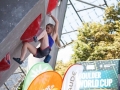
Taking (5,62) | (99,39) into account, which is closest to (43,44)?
(5,62)

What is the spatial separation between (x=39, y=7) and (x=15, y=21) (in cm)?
51

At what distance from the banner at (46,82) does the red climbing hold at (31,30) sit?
97cm

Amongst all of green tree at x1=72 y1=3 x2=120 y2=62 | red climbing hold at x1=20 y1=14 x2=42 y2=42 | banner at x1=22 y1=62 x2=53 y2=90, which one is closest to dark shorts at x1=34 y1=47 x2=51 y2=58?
red climbing hold at x1=20 y1=14 x2=42 y2=42

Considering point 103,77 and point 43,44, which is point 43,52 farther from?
point 103,77

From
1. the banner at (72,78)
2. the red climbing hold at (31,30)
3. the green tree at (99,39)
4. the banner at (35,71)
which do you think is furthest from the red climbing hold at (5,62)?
the green tree at (99,39)

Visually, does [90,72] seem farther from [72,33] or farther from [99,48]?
[72,33]

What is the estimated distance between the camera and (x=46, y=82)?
6.56m

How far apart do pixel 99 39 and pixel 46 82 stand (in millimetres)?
16293

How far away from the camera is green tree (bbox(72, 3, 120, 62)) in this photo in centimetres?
2158

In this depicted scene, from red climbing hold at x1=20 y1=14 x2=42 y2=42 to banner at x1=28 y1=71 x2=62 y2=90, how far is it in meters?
0.97

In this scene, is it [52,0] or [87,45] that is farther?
[87,45]

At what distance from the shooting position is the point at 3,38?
14.3 feet

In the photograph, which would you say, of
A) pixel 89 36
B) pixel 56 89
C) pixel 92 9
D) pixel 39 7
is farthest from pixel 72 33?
pixel 39 7

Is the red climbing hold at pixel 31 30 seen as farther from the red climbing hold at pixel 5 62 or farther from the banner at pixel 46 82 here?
the banner at pixel 46 82
